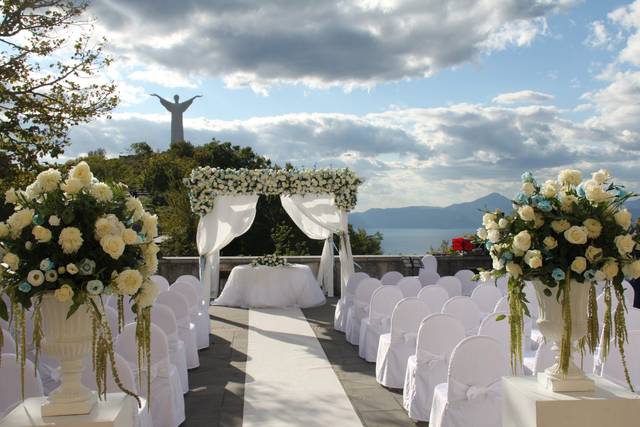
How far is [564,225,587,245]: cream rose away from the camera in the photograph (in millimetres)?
2975

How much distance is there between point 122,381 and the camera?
375 centimetres

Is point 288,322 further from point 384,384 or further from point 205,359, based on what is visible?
point 384,384

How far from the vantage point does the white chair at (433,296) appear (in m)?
6.89

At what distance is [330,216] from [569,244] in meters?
8.99

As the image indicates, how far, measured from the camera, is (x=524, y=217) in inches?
121

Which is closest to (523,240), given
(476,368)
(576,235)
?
(576,235)

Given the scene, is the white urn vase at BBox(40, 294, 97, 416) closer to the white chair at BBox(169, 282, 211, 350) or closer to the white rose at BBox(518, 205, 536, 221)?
the white rose at BBox(518, 205, 536, 221)

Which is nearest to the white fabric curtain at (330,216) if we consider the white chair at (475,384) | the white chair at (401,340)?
the white chair at (401,340)

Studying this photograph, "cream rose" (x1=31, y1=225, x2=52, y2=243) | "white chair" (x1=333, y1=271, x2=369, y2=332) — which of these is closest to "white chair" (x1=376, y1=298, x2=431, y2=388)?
"white chair" (x1=333, y1=271, x2=369, y2=332)

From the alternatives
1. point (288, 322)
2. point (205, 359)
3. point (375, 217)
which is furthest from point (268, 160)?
point (375, 217)

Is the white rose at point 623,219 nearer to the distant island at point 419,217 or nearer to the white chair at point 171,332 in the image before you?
the white chair at point 171,332

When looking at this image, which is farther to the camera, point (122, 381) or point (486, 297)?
point (486, 297)

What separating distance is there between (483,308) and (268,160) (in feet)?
72.7

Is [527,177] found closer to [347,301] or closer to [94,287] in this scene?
[94,287]
